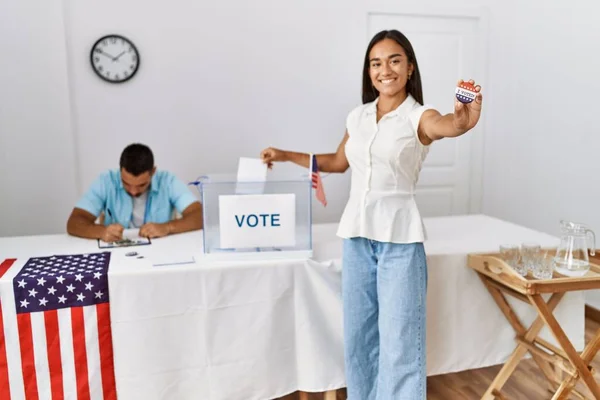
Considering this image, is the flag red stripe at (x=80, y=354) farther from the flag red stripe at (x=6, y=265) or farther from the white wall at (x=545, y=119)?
the white wall at (x=545, y=119)

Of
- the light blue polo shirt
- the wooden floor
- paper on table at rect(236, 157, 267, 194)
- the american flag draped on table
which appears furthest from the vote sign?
the wooden floor

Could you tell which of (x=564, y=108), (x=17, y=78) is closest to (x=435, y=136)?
(x=564, y=108)

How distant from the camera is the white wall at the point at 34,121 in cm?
337

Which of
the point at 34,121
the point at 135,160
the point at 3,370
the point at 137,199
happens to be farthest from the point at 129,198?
the point at 34,121

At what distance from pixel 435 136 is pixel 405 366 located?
0.72 metres

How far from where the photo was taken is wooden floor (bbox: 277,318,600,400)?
2408mm

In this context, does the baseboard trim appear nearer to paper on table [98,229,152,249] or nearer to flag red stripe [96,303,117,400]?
paper on table [98,229,152,249]

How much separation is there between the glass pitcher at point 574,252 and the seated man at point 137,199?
4.96 ft

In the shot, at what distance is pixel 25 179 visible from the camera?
3.51m

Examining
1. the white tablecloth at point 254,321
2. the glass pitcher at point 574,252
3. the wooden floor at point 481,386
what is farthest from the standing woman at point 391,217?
the wooden floor at point 481,386

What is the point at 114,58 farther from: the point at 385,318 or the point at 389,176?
the point at 385,318

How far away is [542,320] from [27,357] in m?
1.79

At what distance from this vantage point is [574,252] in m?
1.89

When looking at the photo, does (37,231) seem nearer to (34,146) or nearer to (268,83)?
(34,146)
